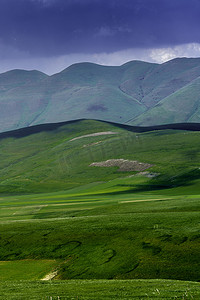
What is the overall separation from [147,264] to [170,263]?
9.62 feet

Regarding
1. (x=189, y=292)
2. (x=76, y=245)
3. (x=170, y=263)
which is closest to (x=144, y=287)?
(x=189, y=292)

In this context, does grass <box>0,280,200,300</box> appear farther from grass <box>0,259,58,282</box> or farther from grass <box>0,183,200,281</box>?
grass <box>0,259,58,282</box>

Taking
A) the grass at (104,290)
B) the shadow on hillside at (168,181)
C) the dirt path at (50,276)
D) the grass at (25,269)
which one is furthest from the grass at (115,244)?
the shadow on hillside at (168,181)

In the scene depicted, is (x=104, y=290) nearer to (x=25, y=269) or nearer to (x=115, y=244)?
(x=115, y=244)

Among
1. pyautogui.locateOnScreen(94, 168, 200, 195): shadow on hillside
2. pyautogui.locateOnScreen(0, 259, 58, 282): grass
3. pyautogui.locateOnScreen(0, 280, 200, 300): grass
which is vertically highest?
pyautogui.locateOnScreen(0, 280, 200, 300): grass

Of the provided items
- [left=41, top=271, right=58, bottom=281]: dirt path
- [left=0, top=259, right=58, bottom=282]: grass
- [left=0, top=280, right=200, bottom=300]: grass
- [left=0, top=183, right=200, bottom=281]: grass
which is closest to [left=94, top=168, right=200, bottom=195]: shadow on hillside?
[left=0, top=183, right=200, bottom=281]: grass

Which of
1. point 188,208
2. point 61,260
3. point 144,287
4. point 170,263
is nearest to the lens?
point 144,287

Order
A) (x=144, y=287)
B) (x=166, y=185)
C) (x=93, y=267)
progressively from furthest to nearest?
(x=166, y=185) → (x=93, y=267) → (x=144, y=287)

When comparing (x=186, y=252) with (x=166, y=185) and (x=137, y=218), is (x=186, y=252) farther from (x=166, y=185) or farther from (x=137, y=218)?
(x=166, y=185)

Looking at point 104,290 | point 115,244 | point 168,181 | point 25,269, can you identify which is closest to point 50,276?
point 25,269

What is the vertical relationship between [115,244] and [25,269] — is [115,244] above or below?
above

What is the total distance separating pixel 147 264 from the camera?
48125mm

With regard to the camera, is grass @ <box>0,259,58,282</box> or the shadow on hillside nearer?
grass @ <box>0,259,58,282</box>

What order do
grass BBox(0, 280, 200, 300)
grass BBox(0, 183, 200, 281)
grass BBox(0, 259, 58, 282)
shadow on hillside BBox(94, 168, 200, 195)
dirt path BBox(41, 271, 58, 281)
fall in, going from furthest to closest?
shadow on hillside BBox(94, 168, 200, 195)
grass BBox(0, 259, 58, 282)
dirt path BBox(41, 271, 58, 281)
grass BBox(0, 183, 200, 281)
grass BBox(0, 280, 200, 300)
